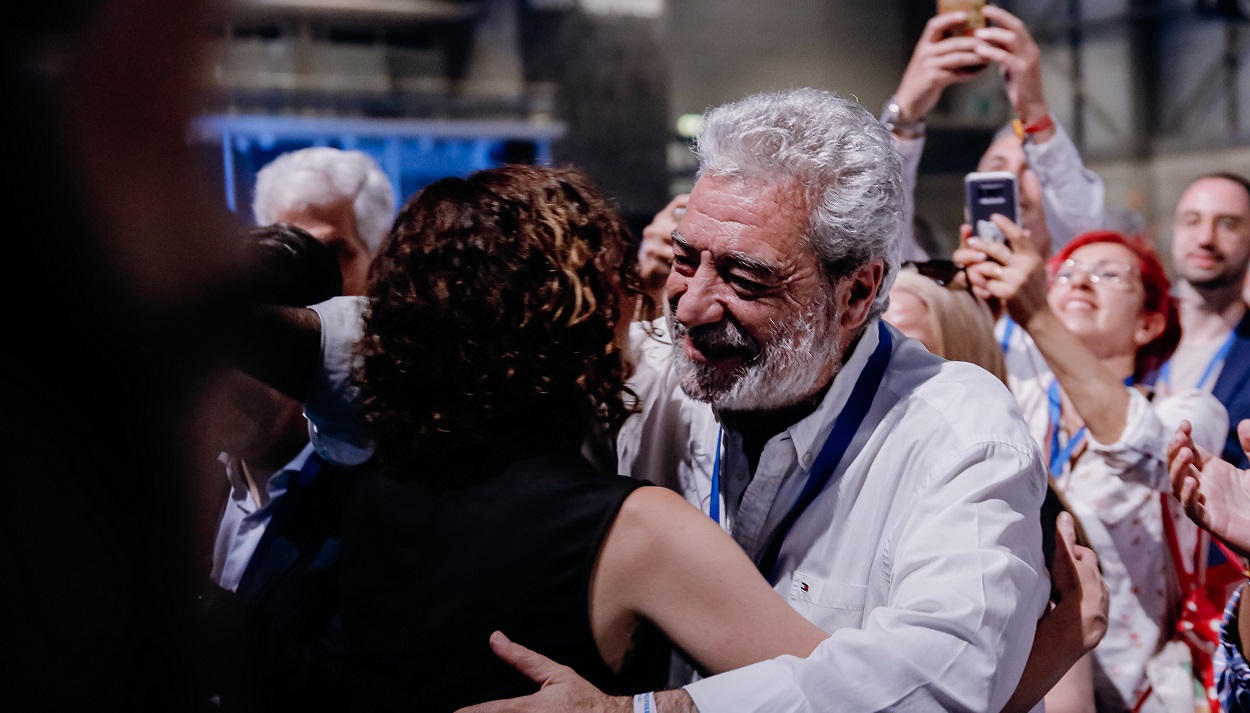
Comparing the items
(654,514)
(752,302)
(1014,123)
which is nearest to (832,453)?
(752,302)

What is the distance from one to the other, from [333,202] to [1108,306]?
2.11 m

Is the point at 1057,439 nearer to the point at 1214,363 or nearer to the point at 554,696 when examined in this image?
the point at 1214,363

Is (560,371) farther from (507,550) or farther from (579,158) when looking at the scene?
(579,158)

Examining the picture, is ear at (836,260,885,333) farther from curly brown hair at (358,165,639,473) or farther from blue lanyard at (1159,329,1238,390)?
blue lanyard at (1159,329,1238,390)

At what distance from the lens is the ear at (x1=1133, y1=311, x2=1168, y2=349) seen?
266cm

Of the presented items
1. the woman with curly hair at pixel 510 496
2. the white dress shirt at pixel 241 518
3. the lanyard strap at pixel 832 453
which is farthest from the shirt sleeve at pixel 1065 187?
the white dress shirt at pixel 241 518

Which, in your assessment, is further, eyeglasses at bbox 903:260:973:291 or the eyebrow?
eyeglasses at bbox 903:260:973:291

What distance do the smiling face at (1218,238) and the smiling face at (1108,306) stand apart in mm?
630

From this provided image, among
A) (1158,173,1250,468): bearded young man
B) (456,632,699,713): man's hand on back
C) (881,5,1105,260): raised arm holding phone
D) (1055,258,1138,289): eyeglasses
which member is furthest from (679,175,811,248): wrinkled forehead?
(1158,173,1250,468): bearded young man

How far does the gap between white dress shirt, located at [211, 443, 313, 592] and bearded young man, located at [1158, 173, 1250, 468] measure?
256 cm

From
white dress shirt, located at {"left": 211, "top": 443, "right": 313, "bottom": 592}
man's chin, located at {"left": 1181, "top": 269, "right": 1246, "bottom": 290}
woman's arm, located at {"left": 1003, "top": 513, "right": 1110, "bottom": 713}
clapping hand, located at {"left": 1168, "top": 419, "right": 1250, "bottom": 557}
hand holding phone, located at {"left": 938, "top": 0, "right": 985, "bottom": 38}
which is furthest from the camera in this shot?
man's chin, located at {"left": 1181, "top": 269, "right": 1246, "bottom": 290}

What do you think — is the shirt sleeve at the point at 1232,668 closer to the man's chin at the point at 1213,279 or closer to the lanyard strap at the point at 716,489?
the lanyard strap at the point at 716,489

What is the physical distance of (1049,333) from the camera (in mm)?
2100

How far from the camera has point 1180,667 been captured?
2146 millimetres
